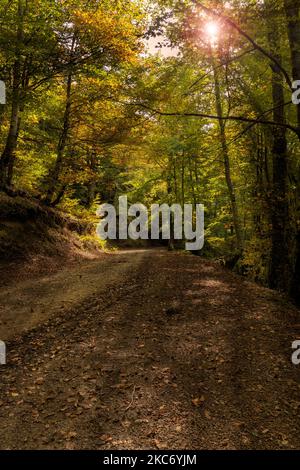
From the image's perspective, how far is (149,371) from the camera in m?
5.26

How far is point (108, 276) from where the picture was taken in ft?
36.2

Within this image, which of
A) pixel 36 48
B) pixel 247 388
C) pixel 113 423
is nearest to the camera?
pixel 113 423

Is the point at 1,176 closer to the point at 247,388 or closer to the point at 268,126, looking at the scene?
the point at 268,126

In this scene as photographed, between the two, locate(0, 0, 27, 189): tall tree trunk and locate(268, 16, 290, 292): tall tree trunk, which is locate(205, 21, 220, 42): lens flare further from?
locate(0, 0, 27, 189): tall tree trunk

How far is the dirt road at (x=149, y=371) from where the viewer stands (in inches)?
160

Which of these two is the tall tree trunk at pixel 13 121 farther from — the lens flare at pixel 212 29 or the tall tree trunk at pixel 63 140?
the lens flare at pixel 212 29

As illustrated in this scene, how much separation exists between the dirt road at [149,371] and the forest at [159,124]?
0.06 m

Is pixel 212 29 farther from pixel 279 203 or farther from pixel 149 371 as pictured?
pixel 149 371

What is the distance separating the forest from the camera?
7.31 meters

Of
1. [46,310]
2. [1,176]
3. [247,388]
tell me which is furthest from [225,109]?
Result: [247,388]

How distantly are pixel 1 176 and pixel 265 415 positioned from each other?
37.9 feet

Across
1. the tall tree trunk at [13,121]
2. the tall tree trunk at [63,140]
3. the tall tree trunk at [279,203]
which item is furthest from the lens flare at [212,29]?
the tall tree trunk at [63,140]

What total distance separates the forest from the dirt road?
6cm

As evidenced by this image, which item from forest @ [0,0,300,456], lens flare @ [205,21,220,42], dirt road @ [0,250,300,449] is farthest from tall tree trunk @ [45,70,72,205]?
lens flare @ [205,21,220,42]
